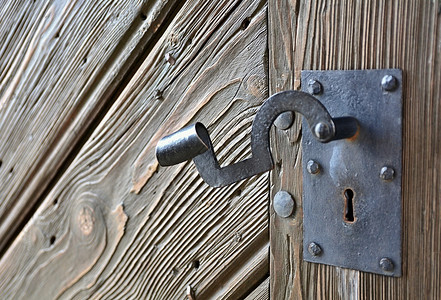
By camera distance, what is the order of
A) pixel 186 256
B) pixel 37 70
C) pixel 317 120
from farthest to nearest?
pixel 37 70 → pixel 186 256 → pixel 317 120

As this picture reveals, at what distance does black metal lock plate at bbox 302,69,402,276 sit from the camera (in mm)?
525

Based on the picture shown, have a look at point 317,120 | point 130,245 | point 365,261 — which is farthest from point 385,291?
point 130,245

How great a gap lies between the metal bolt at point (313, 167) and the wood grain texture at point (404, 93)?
0.02m

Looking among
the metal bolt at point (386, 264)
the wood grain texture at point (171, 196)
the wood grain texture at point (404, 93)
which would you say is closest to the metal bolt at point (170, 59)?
the wood grain texture at point (171, 196)

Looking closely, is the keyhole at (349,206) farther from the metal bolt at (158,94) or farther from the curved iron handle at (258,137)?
the metal bolt at (158,94)

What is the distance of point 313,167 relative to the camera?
1.89 ft

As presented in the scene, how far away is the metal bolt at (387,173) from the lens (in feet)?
1.73

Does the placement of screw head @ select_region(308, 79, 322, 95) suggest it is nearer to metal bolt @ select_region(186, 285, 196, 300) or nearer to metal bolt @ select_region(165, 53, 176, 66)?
metal bolt @ select_region(165, 53, 176, 66)

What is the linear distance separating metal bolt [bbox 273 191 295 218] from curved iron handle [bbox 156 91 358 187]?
11 centimetres

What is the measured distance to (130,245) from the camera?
77 cm

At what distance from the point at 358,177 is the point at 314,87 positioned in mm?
112

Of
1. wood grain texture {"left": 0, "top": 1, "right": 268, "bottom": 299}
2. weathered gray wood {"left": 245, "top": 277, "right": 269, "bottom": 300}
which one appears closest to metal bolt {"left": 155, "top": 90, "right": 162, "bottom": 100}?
wood grain texture {"left": 0, "top": 1, "right": 268, "bottom": 299}

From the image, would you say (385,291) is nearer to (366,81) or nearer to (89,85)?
(366,81)

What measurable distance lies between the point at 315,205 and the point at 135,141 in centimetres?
30
